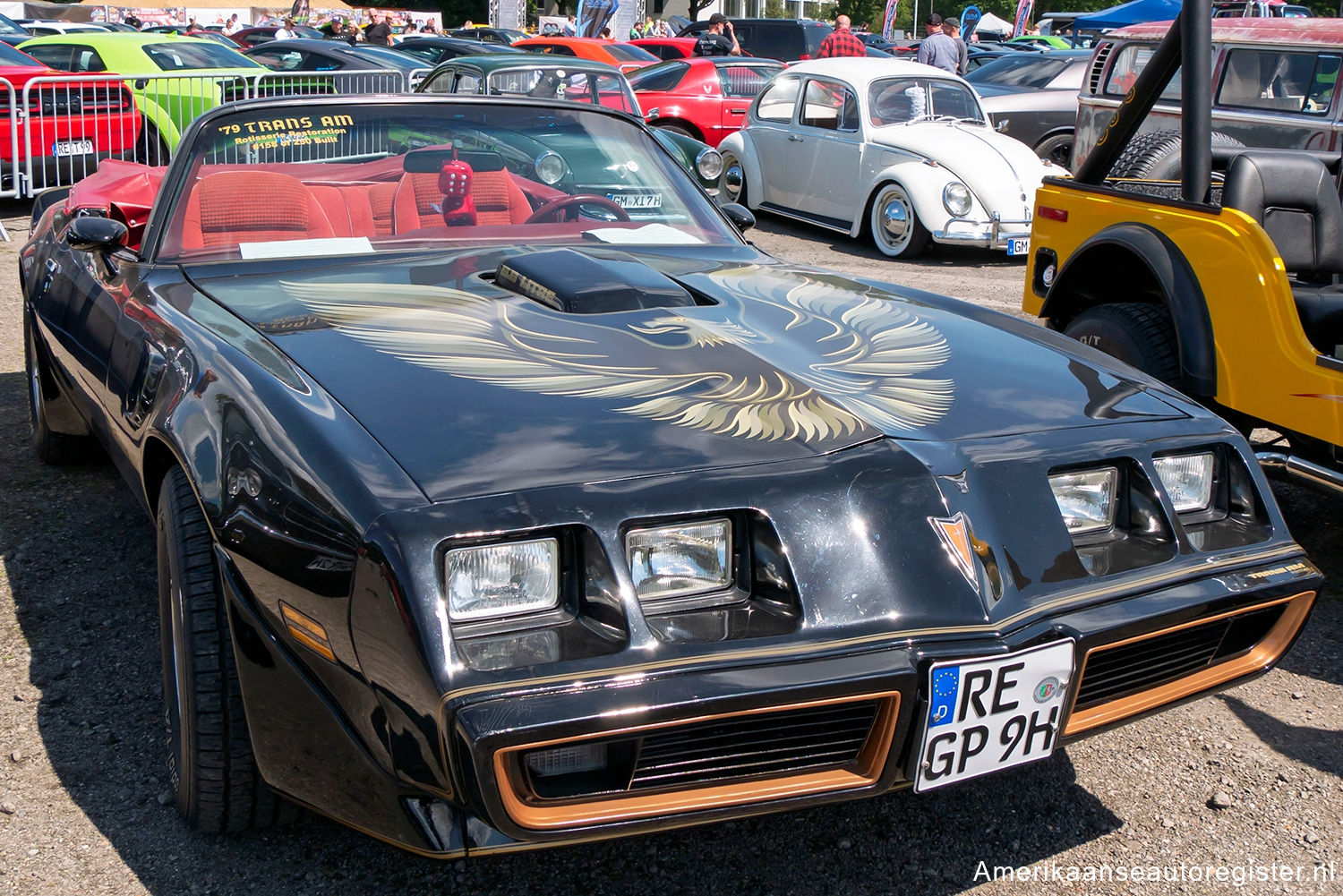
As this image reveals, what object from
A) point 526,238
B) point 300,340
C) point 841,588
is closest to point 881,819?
point 841,588

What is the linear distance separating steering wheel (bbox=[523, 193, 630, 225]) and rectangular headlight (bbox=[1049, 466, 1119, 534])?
1823mm

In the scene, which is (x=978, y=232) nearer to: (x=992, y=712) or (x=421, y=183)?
(x=421, y=183)

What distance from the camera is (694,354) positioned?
7.81 ft

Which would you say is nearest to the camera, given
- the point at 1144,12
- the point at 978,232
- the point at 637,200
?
the point at 637,200

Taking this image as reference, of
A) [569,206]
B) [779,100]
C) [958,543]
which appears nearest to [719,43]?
[779,100]

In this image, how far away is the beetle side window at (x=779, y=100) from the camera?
34.8ft

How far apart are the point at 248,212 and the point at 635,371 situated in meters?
1.46

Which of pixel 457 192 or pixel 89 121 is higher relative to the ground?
pixel 457 192

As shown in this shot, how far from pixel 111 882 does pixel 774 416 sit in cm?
146

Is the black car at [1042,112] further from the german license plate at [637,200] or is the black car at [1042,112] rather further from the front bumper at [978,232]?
Answer: the german license plate at [637,200]

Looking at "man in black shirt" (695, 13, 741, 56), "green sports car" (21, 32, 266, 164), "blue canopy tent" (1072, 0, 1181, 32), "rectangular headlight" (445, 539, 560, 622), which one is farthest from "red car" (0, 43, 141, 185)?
"blue canopy tent" (1072, 0, 1181, 32)

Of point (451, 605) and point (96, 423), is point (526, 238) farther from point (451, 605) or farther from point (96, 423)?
point (451, 605)

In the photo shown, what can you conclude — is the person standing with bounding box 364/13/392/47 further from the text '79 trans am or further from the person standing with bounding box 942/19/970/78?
the text '79 trans am

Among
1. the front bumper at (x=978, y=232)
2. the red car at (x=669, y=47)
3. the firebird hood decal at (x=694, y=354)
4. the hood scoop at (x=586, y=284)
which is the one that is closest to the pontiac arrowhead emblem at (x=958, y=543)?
the firebird hood decal at (x=694, y=354)
